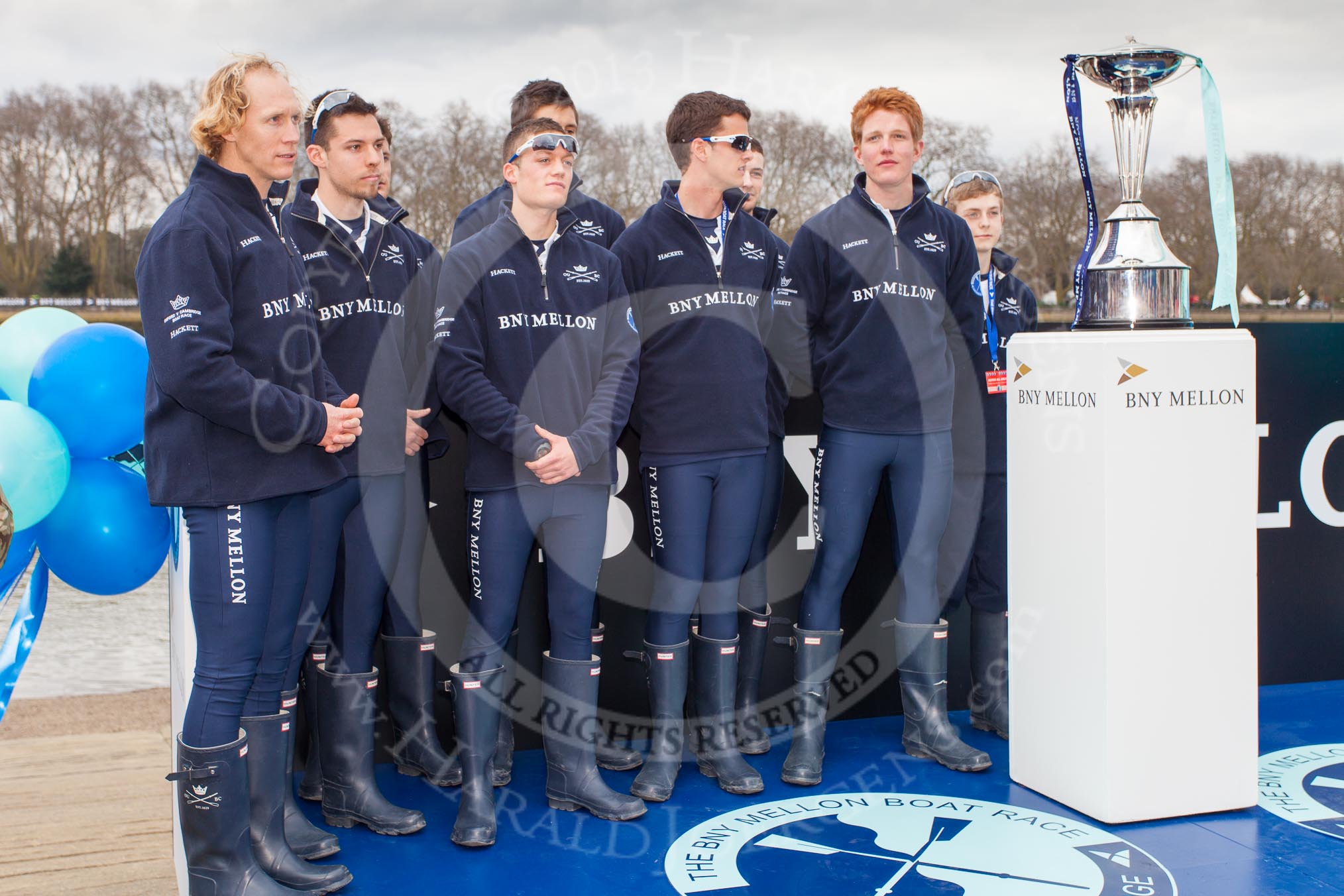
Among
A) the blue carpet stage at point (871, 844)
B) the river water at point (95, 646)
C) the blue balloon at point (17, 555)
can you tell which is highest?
the blue balloon at point (17, 555)

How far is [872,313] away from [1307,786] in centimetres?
176

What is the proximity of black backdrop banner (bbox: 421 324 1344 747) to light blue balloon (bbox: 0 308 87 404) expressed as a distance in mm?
1081

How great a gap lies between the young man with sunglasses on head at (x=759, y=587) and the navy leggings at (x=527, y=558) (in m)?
0.62

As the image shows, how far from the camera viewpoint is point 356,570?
290 cm

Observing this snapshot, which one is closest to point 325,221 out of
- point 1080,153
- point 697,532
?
point 697,532

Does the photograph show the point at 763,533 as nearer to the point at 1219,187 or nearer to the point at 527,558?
the point at 527,558

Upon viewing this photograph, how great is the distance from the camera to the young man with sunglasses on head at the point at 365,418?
2.84m

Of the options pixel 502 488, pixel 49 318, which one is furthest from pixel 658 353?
pixel 49 318

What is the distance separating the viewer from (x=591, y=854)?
106 inches

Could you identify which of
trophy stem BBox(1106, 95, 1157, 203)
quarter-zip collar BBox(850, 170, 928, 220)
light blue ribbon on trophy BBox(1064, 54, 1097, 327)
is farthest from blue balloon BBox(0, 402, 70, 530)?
A: trophy stem BBox(1106, 95, 1157, 203)

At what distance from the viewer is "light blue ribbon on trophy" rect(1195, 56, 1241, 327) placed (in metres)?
2.95

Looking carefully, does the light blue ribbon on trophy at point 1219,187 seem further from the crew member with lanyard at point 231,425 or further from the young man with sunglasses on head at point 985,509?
the crew member with lanyard at point 231,425

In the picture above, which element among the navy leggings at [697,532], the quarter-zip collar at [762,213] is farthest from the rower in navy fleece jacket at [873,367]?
the quarter-zip collar at [762,213]

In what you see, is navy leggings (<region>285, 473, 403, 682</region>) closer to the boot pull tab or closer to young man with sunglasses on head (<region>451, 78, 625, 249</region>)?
the boot pull tab
